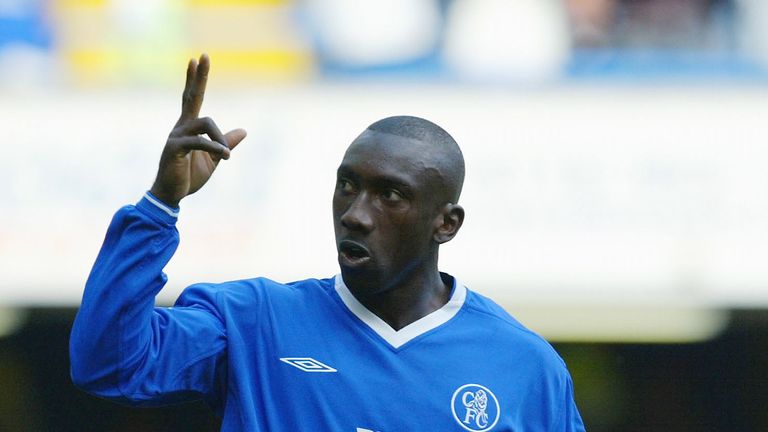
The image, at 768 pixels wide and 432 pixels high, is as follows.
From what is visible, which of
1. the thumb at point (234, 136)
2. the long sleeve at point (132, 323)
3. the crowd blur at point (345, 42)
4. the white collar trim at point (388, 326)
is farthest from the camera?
the crowd blur at point (345, 42)

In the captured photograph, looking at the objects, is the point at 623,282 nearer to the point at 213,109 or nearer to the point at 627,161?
the point at 627,161

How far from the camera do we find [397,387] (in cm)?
350

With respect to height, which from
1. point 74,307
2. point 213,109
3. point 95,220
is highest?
point 213,109

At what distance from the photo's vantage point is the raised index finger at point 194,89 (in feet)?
10.6

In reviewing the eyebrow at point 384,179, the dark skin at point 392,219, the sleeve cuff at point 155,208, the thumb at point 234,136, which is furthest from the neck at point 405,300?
the sleeve cuff at point 155,208

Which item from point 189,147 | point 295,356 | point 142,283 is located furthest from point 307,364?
point 189,147

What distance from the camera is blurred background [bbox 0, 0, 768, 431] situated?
7.33 metres

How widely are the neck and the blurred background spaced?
3.56 meters

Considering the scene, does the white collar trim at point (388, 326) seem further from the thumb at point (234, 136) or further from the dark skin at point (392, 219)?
the thumb at point (234, 136)

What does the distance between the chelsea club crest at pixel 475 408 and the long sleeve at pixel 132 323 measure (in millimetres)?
644

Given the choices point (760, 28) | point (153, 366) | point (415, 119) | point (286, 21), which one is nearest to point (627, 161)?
point (760, 28)

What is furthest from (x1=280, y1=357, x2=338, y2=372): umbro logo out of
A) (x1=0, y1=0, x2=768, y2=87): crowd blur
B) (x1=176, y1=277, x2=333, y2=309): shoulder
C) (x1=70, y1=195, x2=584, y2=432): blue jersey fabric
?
(x1=0, y1=0, x2=768, y2=87): crowd blur

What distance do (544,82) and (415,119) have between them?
4.05 meters

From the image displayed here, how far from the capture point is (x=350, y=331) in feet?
11.8
